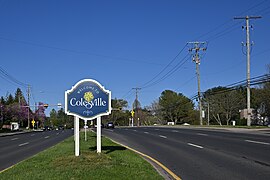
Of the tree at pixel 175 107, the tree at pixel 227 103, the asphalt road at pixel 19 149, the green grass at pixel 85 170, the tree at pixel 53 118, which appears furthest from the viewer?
the tree at pixel 53 118

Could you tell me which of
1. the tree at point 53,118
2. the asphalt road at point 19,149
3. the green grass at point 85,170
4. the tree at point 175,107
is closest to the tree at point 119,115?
the tree at point 175,107

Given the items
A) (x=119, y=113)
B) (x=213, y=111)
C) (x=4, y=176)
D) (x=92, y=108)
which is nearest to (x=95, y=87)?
(x=92, y=108)

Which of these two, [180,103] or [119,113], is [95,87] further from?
[119,113]

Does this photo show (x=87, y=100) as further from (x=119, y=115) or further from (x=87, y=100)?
(x=119, y=115)

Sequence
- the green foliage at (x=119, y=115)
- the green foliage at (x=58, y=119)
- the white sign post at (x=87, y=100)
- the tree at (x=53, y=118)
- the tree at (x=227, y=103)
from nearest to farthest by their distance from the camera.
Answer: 1. the white sign post at (x=87, y=100)
2. the tree at (x=227, y=103)
3. the green foliage at (x=119, y=115)
4. the green foliage at (x=58, y=119)
5. the tree at (x=53, y=118)

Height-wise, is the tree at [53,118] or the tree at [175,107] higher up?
the tree at [175,107]

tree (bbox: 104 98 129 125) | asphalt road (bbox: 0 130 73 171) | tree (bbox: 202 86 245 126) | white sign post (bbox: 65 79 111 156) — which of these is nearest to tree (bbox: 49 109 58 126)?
tree (bbox: 104 98 129 125)

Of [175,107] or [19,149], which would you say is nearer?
[19,149]

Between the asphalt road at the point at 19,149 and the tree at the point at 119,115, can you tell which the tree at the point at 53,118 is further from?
the asphalt road at the point at 19,149

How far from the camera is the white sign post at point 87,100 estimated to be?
13.8 meters

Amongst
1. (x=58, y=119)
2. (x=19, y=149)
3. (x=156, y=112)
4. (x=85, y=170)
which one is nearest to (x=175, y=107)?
(x=156, y=112)

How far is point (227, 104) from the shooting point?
297 ft

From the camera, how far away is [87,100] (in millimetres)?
13969

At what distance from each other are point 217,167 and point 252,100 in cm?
7619
